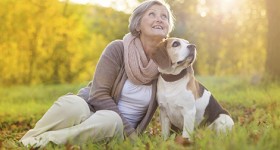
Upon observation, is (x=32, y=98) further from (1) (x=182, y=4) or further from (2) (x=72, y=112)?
(1) (x=182, y=4)

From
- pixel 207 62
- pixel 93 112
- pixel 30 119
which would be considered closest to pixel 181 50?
pixel 93 112

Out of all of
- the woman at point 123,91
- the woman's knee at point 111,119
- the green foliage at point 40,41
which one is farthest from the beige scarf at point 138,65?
the green foliage at point 40,41

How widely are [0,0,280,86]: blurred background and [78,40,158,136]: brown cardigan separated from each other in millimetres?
6593

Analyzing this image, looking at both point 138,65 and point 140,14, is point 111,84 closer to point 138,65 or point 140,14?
point 138,65

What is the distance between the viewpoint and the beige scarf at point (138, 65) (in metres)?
4.61

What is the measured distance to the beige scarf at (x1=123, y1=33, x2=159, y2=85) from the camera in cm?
461

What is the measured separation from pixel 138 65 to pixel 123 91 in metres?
0.32

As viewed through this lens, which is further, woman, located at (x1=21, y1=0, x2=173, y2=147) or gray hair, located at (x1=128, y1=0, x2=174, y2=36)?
gray hair, located at (x1=128, y1=0, x2=174, y2=36)

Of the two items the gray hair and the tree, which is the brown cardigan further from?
the tree

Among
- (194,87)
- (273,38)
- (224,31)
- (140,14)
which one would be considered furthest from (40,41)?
(194,87)

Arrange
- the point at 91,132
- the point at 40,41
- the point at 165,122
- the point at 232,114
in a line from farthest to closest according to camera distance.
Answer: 1. the point at 40,41
2. the point at 232,114
3. the point at 165,122
4. the point at 91,132

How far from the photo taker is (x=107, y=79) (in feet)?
15.4

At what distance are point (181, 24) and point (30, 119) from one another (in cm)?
1567

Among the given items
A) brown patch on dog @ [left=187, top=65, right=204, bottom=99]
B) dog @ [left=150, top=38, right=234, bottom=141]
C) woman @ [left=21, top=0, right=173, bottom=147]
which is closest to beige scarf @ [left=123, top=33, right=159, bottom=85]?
woman @ [left=21, top=0, right=173, bottom=147]
